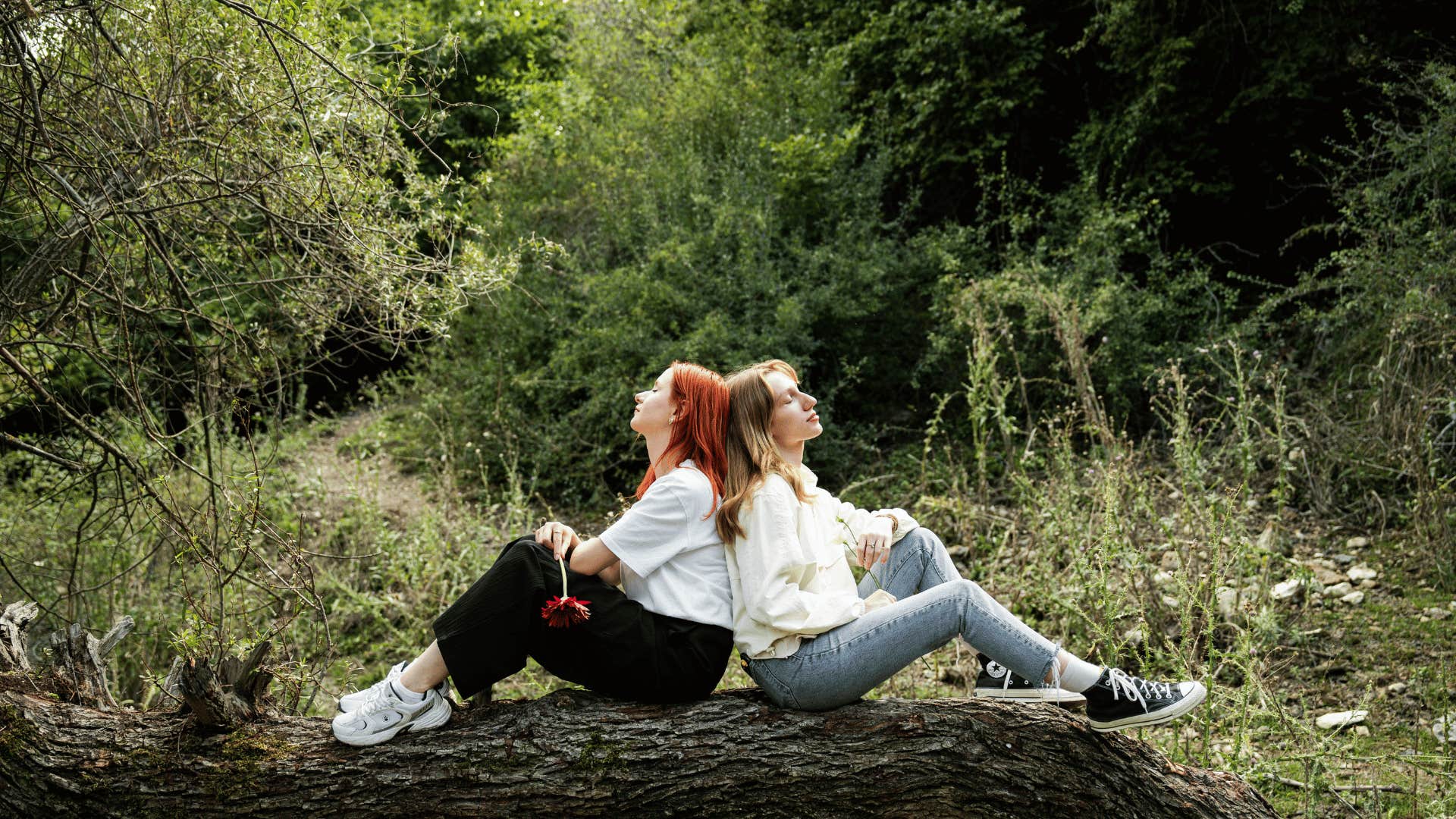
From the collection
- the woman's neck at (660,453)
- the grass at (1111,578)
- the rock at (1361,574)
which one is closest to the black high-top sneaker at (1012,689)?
the grass at (1111,578)

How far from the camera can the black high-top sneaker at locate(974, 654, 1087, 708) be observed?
8.93ft

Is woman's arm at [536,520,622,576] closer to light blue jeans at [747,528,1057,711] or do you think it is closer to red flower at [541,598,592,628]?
red flower at [541,598,592,628]

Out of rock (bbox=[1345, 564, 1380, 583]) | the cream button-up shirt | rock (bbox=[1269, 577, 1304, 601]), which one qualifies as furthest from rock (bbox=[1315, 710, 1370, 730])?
the cream button-up shirt

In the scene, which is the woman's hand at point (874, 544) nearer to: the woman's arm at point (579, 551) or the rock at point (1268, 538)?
the woman's arm at point (579, 551)

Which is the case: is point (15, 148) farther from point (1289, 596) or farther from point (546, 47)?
point (546, 47)

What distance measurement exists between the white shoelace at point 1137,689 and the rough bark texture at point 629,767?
5.6 inches

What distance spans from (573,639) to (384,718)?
50 cm

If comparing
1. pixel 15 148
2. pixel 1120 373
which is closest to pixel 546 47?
pixel 1120 373

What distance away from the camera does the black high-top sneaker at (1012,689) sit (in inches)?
107

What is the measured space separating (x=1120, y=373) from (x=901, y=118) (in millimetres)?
2925

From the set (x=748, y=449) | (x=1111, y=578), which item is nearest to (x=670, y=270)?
(x=1111, y=578)

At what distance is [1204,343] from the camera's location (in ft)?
22.9

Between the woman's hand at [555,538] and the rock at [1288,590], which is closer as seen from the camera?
the woman's hand at [555,538]

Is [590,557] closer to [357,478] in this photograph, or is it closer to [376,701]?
[376,701]
